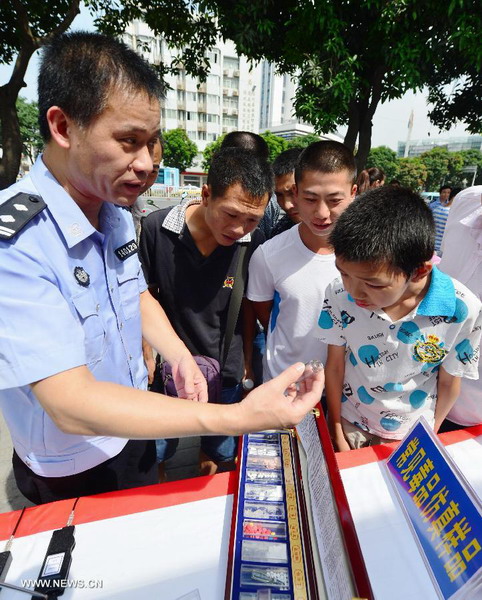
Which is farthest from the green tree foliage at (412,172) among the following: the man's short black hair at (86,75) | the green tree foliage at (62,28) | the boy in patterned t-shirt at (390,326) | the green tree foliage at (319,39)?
the man's short black hair at (86,75)

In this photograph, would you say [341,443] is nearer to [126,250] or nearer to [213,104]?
[126,250]

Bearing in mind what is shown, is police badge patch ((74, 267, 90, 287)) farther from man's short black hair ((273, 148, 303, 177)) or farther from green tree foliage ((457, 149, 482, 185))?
green tree foliage ((457, 149, 482, 185))

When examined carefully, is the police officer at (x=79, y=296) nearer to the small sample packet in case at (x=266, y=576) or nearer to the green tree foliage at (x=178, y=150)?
the small sample packet in case at (x=266, y=576)

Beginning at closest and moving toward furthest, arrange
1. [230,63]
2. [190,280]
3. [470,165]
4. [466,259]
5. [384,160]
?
[466,259]
[190,280]
[230,63]
[384,160]
[470,165]

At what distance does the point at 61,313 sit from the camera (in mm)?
809

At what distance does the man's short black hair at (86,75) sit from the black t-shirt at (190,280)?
0.88 metres

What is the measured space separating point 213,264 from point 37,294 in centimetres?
103

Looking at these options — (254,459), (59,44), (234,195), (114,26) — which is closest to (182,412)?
(254,459)

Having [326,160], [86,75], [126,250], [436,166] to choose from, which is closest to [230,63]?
[436,166]

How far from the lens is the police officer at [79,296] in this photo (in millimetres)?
772

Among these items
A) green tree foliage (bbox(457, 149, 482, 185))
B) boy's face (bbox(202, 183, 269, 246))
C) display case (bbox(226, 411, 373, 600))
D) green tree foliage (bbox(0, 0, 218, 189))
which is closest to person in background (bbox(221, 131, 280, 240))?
boy's face (bbox(202, 183, 269, 246))

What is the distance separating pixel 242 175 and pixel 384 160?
5129cm

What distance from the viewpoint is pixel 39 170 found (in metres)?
0.96

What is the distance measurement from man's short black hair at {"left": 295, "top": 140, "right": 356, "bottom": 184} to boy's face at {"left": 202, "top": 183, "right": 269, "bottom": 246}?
0.88 ft
